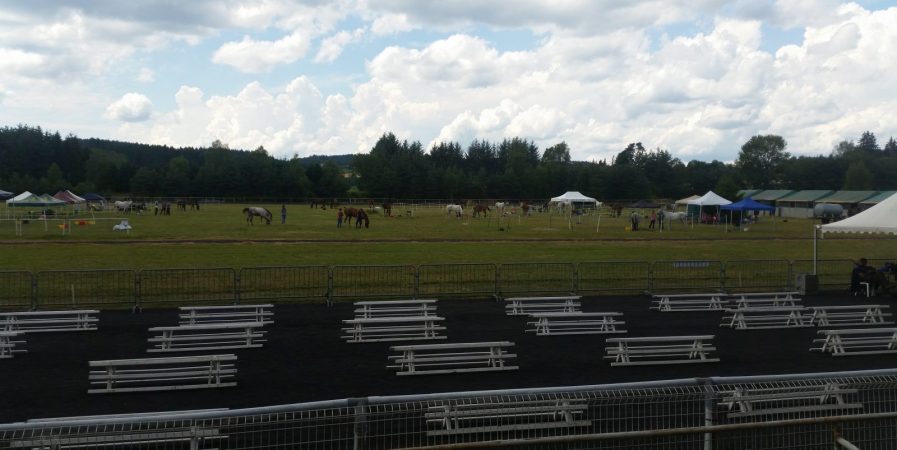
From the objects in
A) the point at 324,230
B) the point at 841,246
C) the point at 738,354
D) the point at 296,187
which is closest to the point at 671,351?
the point at 738,354

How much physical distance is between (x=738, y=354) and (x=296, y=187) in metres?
117

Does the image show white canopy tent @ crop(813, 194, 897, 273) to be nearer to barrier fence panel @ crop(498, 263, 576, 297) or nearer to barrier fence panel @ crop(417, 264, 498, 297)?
barrier fence panel @ crop(498, 263, 576, 297)

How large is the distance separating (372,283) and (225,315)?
271 inches

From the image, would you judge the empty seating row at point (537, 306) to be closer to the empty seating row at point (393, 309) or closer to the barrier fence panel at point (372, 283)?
the empty seating row at point (393, 309)

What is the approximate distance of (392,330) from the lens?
16141 millimetres

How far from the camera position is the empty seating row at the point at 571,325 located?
15820mm

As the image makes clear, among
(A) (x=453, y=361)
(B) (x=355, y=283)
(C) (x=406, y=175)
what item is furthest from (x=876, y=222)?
(C) (x=406, y=175)

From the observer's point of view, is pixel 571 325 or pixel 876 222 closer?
pixel 571 325

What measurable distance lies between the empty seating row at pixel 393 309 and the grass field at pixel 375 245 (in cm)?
921

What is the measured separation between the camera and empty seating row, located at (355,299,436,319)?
17.6 meters

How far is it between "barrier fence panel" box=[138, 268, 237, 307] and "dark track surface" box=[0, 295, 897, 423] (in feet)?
5.02

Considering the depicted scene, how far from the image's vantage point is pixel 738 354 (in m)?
14.3

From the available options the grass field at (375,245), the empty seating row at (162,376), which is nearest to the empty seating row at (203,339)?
the empty seating row at (162,376)

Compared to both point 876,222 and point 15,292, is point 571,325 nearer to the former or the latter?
point 876,222
